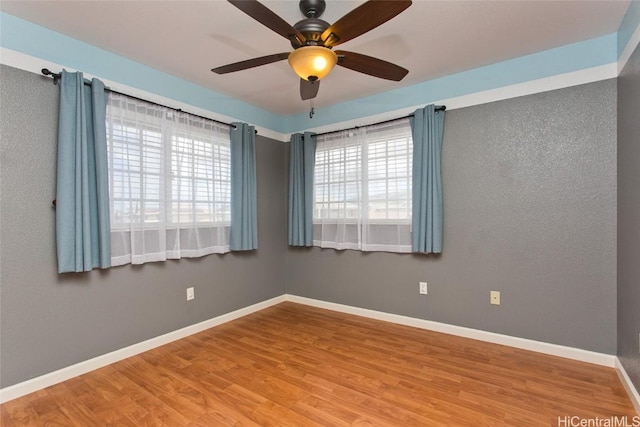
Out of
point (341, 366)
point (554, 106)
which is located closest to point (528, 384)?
point (341, 366)

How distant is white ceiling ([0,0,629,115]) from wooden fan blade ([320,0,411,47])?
408 mm

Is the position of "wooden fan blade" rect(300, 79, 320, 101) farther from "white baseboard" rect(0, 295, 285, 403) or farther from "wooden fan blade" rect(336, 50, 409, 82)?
"white baseboard" rect(0, 295, 285, 403)

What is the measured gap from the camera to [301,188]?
393 centimetres

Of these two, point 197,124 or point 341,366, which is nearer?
point 341,366

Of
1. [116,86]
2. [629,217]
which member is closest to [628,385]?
[629,217]

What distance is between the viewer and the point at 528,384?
207 cm

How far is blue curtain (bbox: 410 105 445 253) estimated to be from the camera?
2.95 meters

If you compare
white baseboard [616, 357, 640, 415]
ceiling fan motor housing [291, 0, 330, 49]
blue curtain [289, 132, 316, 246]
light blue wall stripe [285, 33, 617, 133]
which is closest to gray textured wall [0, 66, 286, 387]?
blue curtain [289, 132, 316, 246]

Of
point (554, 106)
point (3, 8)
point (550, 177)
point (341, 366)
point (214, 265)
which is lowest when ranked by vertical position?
point (341, 366)

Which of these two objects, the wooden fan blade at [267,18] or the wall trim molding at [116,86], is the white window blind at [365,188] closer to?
the wall trim molding at [116,86]

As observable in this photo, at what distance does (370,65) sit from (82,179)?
2.19m

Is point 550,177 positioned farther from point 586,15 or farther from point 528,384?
point 528,384

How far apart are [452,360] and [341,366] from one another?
0.90 metres

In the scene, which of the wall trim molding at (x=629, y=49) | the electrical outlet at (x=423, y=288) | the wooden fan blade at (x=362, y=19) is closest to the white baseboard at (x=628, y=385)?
the electrical outlet at (x=423, y=288)
